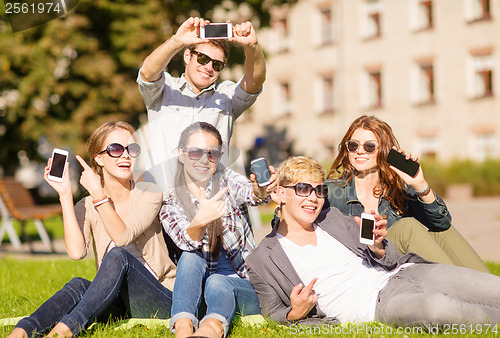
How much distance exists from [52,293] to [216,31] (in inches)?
114

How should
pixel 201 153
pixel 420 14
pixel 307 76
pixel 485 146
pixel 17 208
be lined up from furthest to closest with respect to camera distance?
pixel 307 76 < pixel 420 14 < pixel 485 146 < pixel 17 208 < pixel 201 153

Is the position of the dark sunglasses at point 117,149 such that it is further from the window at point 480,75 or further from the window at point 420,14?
the window at point 420,14

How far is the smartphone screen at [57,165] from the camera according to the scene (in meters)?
4.30

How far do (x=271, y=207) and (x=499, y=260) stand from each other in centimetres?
1429

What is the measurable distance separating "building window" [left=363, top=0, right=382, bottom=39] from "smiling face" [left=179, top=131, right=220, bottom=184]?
27.2 metres

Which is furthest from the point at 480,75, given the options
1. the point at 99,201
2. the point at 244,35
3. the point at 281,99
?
the point at 99,201

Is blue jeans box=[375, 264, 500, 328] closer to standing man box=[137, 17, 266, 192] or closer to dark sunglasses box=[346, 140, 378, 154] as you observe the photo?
dark sunglasses box=[346, 140, 378, 154]

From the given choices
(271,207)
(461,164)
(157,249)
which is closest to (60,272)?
(157,249)

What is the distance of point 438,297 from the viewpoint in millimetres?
3906

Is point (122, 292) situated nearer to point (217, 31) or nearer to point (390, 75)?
point (217, 31)

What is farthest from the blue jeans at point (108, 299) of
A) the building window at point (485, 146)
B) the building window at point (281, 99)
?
the building window at point (281, 99)

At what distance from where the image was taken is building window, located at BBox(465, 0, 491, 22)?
27062 millimetres

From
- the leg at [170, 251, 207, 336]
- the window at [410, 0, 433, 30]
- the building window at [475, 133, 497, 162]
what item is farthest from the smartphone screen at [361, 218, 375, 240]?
the window at [410, 0, 433, 30]

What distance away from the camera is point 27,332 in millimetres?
3766
